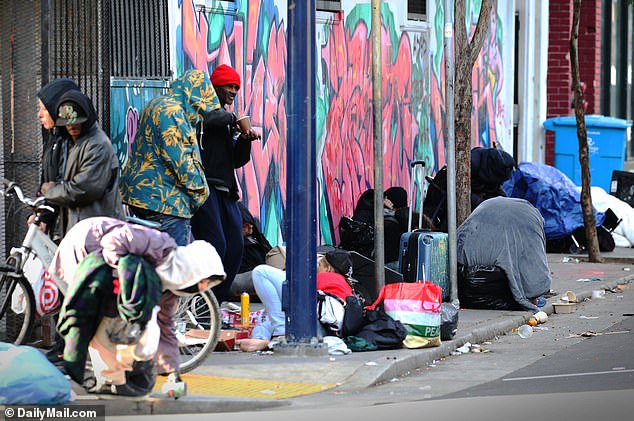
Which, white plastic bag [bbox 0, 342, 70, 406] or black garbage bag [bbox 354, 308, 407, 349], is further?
black garbage bag [bbox 354, 308, 407, 349]

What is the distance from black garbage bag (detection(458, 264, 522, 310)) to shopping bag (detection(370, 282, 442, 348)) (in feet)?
8.14

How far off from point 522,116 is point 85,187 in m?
14.6

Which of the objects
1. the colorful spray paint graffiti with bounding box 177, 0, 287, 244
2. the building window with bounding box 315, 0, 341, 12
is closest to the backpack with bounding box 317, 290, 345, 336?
the colorful spray paint graffiti with bounding box 177, 0, 287, 244

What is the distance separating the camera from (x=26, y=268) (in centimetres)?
845

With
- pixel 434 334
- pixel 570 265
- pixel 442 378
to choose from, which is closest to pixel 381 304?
pixel 434 334

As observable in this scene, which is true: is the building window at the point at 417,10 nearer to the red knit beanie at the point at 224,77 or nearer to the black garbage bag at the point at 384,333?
the red knit beanie at the point at 224,77

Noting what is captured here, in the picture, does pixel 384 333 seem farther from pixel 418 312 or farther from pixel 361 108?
pixel 361 108

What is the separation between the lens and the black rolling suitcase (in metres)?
12.0

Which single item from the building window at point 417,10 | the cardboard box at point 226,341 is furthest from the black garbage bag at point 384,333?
the building window at point 417,10

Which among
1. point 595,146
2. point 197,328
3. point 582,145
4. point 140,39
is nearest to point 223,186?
point 197,328

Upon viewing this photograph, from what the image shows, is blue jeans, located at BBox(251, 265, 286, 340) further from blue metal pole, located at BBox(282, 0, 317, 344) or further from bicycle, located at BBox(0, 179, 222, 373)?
bicycle, located at BBox(0, 179, 222, 373)

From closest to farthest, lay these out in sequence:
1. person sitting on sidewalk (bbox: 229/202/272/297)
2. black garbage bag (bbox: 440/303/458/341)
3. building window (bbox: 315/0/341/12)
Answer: black garbage bag (bbox: 440/303/458/341) < person sitting on sidewalk (bbox: 229/202/272/297) < building window (bbox: 315/0/341/12)

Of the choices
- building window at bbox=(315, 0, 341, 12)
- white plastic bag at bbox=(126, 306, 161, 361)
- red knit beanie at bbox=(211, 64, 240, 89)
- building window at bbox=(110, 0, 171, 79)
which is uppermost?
building window at bbox=(315, 0, 341, 12)

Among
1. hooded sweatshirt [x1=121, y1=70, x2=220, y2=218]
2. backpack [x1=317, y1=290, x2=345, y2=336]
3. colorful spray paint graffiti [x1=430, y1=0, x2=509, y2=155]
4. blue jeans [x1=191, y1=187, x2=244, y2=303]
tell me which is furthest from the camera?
colorful spray paint graffiti [x1=430, y1=0, x2=509, y2=155]
